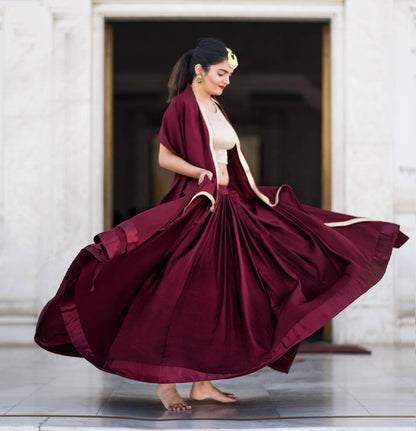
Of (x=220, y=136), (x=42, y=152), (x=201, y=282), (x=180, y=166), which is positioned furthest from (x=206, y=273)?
(x=42, y=152)

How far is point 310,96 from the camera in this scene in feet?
42.5

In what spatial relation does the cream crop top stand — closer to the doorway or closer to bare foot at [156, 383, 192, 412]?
bare foot at [156, 383, 192, 412]

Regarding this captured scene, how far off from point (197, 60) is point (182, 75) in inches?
5.6

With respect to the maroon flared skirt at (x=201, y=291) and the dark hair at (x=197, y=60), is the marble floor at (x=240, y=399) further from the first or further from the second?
the dark hair at (x=197, y=60)

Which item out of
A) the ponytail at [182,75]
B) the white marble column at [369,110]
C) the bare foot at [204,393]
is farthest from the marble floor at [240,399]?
the ponytail at [182,75]

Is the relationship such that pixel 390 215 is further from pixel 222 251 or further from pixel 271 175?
pixel 271 175

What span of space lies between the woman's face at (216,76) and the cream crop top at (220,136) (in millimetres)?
121

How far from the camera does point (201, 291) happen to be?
12.4 feet

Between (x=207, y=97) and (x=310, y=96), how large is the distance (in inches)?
353

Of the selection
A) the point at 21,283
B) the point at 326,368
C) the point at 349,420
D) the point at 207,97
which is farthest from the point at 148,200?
the point at 349,420

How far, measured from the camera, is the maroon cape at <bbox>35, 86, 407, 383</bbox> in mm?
3637

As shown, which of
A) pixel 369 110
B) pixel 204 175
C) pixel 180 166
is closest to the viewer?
pixel 204 175

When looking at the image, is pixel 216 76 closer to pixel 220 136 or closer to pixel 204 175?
pixel 220 136

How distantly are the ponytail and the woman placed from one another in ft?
0.06
